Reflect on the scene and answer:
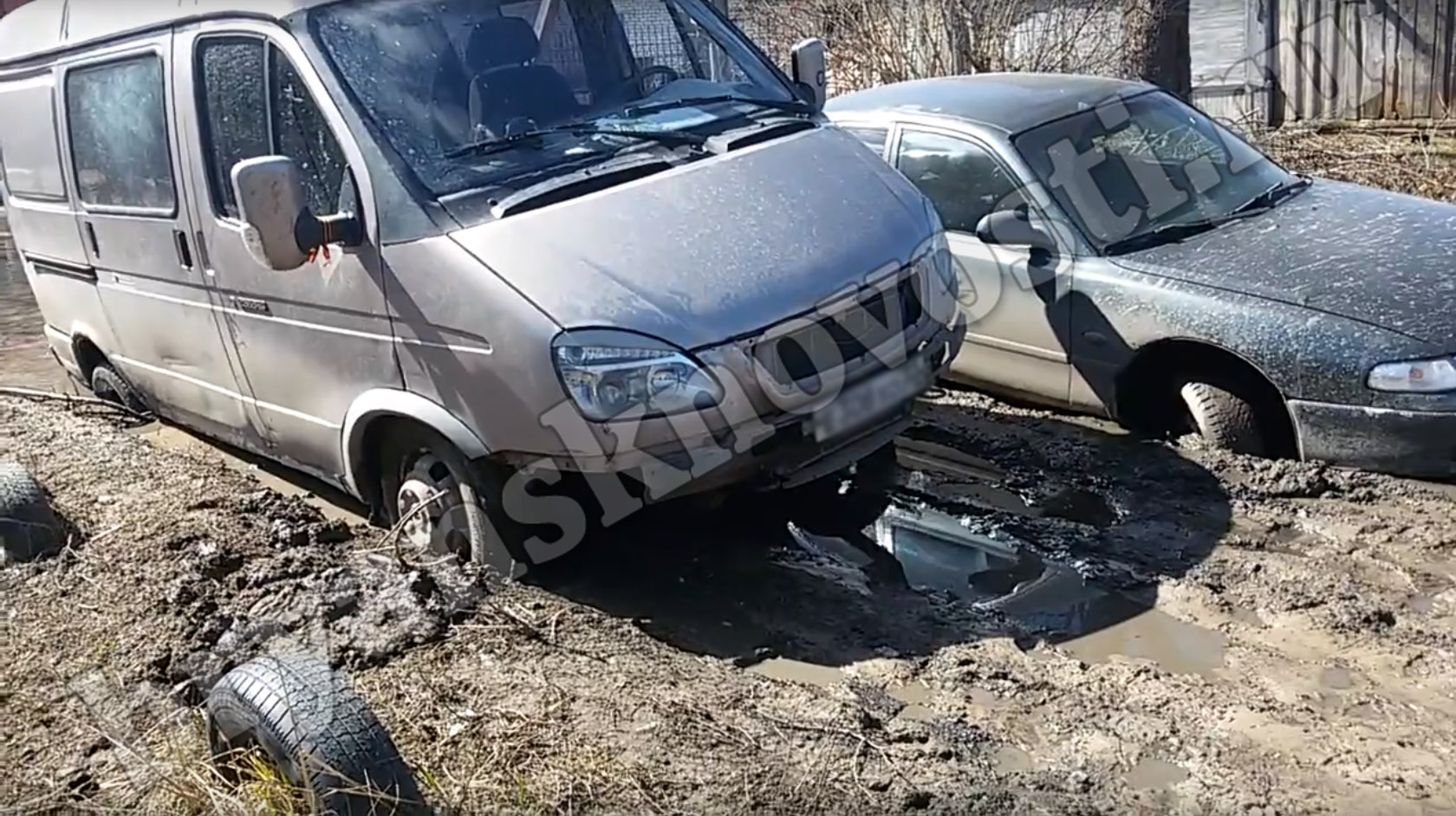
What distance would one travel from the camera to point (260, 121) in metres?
4.73

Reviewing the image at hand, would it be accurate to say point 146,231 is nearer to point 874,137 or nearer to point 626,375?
point 626,375

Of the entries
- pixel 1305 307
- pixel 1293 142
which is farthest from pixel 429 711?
pixel 1293 142

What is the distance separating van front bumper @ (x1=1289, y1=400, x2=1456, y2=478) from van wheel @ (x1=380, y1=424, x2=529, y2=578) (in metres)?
2.98

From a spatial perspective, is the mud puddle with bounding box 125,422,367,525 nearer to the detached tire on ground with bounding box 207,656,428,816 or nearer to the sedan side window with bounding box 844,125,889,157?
the detached tire on ground with bounding box 207,656,428,816

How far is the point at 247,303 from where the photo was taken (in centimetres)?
502

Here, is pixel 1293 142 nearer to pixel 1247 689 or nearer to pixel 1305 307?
pixel 1305 307

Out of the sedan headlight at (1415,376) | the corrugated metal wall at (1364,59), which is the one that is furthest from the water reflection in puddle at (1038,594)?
the corrugated metal wall at (1364,59)

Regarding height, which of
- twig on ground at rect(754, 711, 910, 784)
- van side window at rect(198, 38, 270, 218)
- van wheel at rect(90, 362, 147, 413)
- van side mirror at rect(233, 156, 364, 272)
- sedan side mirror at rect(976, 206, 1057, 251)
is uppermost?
van side window at rect(198, 38, 270, 218)

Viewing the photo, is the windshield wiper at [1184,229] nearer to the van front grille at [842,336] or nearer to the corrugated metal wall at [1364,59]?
the van front grille at [842,336]

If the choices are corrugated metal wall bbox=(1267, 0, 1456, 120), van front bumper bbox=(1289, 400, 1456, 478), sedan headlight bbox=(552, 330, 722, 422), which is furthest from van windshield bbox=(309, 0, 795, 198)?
corrugated metal wall bbox=(1267, 0, 1456, 120)

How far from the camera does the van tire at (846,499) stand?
5.05 m

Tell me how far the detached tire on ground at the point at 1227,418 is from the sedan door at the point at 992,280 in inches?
23.6

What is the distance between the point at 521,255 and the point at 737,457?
944mm

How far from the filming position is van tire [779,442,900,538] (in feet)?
16.6
